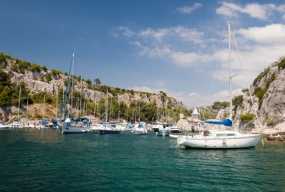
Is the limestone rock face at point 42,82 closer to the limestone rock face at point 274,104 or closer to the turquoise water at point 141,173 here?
the limestone rock face at point 274,104

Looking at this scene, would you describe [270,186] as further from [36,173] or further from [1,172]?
[1,172]

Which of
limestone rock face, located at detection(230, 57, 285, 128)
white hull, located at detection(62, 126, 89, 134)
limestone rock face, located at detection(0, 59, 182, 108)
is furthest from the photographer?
limestone rock face, located at detection(0, 59, 182, 108)

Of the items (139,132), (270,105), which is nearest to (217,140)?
(139,132)

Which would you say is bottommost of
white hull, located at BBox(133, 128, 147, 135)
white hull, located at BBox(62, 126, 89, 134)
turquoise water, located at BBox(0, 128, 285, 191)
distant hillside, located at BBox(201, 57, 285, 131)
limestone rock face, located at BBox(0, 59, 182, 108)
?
turquoise water, located at BBox(0, 128, 285, 191)

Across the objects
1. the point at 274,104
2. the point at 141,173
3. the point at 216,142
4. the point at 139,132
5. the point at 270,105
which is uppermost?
the point at 274,104

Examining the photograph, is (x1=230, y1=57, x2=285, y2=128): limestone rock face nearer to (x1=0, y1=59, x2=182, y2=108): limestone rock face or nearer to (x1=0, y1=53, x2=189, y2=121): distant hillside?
(x1=0, y1=53, x2=189, y2=121): distant hillside

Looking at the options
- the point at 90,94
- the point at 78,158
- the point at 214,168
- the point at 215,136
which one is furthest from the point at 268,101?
the point at 90,94

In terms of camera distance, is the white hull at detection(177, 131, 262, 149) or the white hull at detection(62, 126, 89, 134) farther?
the white hull at detection(62, 126, 89, 134)

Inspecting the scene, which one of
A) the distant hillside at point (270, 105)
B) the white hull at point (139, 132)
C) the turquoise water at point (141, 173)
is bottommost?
the turquoise water at point (141, 173)

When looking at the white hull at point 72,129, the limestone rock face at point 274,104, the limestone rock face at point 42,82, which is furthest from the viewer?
the limestone rock face at point 42,82

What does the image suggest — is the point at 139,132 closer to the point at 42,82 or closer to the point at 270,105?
the point at 270,105

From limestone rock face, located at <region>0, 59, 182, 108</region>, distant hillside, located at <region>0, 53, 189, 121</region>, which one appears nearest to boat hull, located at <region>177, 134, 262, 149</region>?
distant hillside, located at <region>0, 53, 189, 121</region>

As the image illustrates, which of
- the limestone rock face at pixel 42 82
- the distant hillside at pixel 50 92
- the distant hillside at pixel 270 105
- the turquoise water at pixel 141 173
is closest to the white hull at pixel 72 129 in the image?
the turquoise water at pixel 141 173

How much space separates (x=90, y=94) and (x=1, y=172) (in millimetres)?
142427
